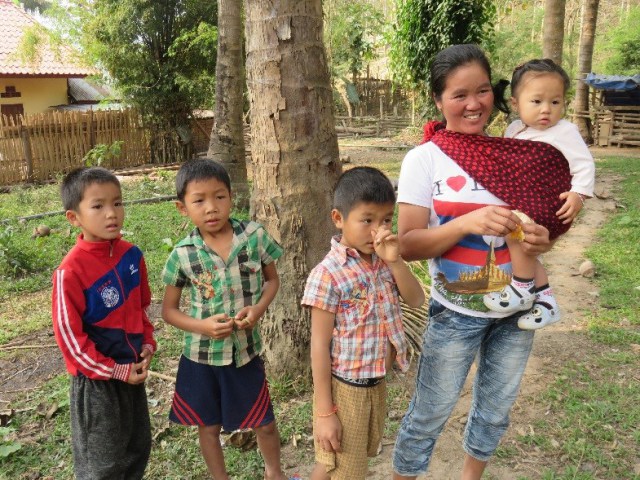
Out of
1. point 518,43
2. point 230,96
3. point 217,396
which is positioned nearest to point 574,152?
point 217,396

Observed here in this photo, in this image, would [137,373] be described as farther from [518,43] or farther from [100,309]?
[518,43]

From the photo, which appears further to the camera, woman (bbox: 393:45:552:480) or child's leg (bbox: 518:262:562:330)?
child's leg (bbox: 518:262:562:330)

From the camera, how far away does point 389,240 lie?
1736 mm

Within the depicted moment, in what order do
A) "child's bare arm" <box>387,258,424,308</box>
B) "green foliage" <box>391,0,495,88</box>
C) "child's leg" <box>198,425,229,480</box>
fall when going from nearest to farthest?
"child's bare arm" <box>387,258,424,308</box>
"child's leg" <box>198,425,229,480</box>
"green foliage" <box>391,0,495,88</box>

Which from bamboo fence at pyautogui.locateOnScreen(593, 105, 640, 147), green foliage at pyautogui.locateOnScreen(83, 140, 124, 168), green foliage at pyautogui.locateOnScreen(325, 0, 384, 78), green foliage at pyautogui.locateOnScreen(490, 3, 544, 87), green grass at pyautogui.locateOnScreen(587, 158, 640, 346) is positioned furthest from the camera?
green foliage at pyautogui.locateOnScreen(490, 3, 544, 87)

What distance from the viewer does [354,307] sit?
1.91m

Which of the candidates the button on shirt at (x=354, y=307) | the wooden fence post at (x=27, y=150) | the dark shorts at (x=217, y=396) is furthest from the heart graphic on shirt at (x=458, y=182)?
the wooden fence post at (x=27, y=150)

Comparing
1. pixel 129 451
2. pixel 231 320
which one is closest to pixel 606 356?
pixel 231 320

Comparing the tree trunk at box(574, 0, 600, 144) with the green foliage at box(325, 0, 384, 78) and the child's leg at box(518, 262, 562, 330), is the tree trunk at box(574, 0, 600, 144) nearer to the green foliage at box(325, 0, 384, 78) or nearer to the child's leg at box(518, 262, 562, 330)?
the green foliage at box(325, 0, 384, 78)

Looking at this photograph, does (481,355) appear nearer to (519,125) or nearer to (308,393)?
(519,125)

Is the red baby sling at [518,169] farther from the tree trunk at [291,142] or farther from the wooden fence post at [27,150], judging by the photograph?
the wooden fence post at [27,150]

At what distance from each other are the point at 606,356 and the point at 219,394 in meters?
2.97

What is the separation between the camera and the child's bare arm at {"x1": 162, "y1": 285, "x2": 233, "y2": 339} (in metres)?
2.11

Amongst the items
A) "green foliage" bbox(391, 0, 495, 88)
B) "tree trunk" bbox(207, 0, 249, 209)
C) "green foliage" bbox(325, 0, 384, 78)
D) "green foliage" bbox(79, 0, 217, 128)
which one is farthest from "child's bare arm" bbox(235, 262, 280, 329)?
"green foliage" bbox(325, 0, 384, 78)
